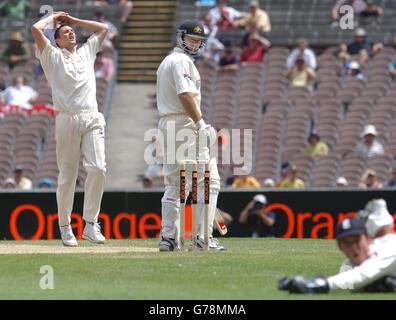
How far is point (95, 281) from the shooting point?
40.3 ft

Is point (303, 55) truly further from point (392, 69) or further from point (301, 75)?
point (392, 69)

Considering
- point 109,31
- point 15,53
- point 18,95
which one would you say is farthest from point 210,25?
point 18,95

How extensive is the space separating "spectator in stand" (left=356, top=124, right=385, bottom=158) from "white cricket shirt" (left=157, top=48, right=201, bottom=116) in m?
10.3

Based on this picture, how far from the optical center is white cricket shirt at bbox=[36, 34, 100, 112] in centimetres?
1510

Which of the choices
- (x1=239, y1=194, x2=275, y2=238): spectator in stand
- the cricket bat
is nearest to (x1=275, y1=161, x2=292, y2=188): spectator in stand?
(x1=239, y1=194, x2=275, y2=238): spectator in stand

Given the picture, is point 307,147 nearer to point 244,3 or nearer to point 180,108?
point 244,3

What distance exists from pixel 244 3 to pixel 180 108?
1664 centimetres

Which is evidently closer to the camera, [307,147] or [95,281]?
[95,281]

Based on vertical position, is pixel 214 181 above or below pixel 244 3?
below

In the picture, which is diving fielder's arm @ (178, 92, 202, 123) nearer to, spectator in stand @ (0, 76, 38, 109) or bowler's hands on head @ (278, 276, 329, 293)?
bowler's hands on head @ (278, 276, 329, 293)

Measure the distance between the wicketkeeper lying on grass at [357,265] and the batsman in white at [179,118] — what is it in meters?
3.46

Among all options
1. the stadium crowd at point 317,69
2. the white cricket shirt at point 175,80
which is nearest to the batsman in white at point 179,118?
the white cricket shirt at point 175,80

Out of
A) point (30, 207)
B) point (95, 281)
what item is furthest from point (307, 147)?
point (95, 281)

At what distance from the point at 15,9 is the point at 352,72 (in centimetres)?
864
